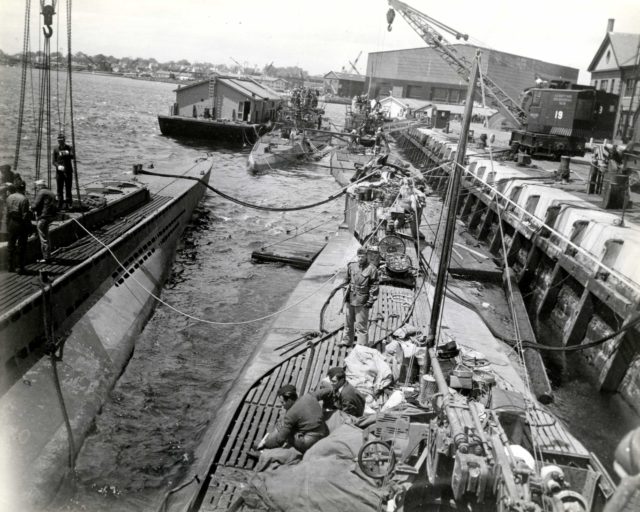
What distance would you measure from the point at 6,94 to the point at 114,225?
93709 millimetres

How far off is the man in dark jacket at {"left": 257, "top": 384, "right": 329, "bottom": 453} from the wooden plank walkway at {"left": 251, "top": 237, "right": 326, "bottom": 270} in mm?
13648

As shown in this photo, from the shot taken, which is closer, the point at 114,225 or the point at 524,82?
the point at 114,225

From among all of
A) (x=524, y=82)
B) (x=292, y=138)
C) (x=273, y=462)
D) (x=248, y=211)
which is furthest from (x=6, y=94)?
(x=273, y=462)

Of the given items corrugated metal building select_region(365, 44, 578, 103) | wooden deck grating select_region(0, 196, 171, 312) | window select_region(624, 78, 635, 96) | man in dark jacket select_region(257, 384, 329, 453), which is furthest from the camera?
corrugated metal building select_region(365, 44, 578, 103)

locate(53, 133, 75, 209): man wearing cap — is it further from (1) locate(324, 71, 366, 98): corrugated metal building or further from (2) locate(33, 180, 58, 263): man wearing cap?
(1) locate(324, 71, 366, 98): corrugated metal building

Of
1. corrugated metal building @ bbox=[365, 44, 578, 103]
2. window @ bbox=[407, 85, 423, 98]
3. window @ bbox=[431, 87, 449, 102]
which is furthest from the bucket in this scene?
window @ bbox=[407, 85, 423, 98]

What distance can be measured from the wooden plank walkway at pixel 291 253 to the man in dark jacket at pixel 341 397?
12.7 metres

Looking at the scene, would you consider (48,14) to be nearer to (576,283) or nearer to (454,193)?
(454,193)

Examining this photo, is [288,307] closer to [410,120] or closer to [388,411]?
[388,411]

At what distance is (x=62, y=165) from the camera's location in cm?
1591

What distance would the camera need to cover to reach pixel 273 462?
28.0 feet

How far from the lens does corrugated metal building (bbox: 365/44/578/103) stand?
94250mm

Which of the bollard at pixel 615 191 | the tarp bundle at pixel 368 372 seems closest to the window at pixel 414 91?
the bollard at pixel 615 191

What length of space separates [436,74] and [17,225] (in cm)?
10208
